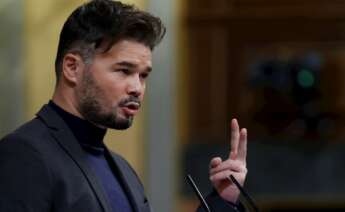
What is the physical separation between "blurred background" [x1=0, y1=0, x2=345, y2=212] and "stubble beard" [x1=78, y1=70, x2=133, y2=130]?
4297mm

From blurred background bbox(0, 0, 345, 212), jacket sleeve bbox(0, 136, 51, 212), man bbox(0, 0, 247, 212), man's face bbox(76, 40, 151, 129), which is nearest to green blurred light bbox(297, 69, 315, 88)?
blurred background bbox(0, 0, 345, 212)

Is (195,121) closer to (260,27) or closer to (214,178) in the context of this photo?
(260,27)

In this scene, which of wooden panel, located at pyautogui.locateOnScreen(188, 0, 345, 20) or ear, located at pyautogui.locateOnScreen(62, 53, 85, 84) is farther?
wooden panel, located at pyautogui.locateOnScreen(188, 0, 345, 20)

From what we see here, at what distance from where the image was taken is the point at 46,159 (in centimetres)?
299

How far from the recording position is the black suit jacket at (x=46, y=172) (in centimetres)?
291

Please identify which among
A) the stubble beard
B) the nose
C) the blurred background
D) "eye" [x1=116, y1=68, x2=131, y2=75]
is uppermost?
"eye" [x1=116, y1=68, x2=131, y2=75]

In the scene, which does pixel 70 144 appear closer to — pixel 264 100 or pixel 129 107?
pixel 129 107

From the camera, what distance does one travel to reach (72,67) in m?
3.18

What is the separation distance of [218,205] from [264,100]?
4.33 m

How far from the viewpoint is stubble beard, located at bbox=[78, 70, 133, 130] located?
312 centimetres

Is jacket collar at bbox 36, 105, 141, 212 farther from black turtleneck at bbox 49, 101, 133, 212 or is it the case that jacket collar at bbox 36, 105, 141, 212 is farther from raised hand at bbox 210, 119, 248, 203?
raised hand at bbox 210, 119, 248, 203

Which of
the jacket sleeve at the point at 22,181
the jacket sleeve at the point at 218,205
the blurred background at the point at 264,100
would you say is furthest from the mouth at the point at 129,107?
the blurred background at the point at 264,100

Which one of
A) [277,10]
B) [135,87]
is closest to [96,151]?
[135,87]

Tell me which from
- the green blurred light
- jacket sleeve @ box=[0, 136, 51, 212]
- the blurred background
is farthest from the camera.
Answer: the green blurred light
